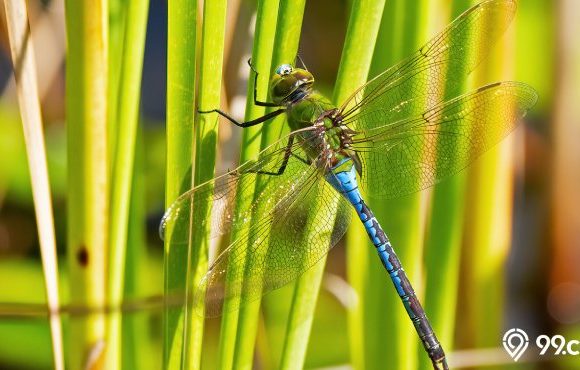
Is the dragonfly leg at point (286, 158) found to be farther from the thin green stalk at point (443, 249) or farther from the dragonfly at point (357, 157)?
the thin green stalk at point (443, 249)

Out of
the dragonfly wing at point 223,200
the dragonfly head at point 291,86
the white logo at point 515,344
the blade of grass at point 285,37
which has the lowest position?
the white logo at point 515,344

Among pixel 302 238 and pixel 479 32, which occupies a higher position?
pixel 479 32

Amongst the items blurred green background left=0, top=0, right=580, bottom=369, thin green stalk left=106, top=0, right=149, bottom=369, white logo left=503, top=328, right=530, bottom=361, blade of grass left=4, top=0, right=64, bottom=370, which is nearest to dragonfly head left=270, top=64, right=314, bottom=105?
blurred green background left=0, top=0, right=580, bottom=369

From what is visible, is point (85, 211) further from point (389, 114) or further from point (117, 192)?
point (389, 114)

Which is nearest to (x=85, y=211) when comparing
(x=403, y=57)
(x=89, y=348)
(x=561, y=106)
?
(x=89, y=348)

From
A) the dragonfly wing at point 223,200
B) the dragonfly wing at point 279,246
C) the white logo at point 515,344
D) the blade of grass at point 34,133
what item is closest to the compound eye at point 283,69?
the dragonfly wing at point 223,200
